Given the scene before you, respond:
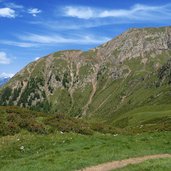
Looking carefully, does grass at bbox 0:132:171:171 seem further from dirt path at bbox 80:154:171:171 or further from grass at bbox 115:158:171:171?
grass at bbox 115:158:171:171

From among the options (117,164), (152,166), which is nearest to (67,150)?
(117,164)

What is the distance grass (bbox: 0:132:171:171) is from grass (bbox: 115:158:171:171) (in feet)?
10.8

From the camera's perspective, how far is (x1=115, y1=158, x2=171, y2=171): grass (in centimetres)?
2248

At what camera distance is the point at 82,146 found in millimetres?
31922

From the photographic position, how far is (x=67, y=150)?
100ft

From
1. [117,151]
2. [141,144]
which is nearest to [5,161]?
[117,151]

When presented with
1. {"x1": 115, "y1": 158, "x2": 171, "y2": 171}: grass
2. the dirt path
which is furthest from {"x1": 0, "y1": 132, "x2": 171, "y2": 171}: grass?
{"x1": 115, "y1": 158, "x2": 171, "y2": 171}: grass

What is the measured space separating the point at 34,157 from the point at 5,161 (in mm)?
2358

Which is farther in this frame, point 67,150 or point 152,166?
point 67,150

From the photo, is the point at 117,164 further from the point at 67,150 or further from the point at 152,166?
the point at 67,150

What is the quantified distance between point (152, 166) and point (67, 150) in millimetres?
9541

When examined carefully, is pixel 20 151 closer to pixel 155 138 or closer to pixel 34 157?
pixel 34 157

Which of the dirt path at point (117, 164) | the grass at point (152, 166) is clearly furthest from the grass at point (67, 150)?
the grass at point (152, 166)

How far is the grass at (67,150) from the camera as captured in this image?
85.9 feet
